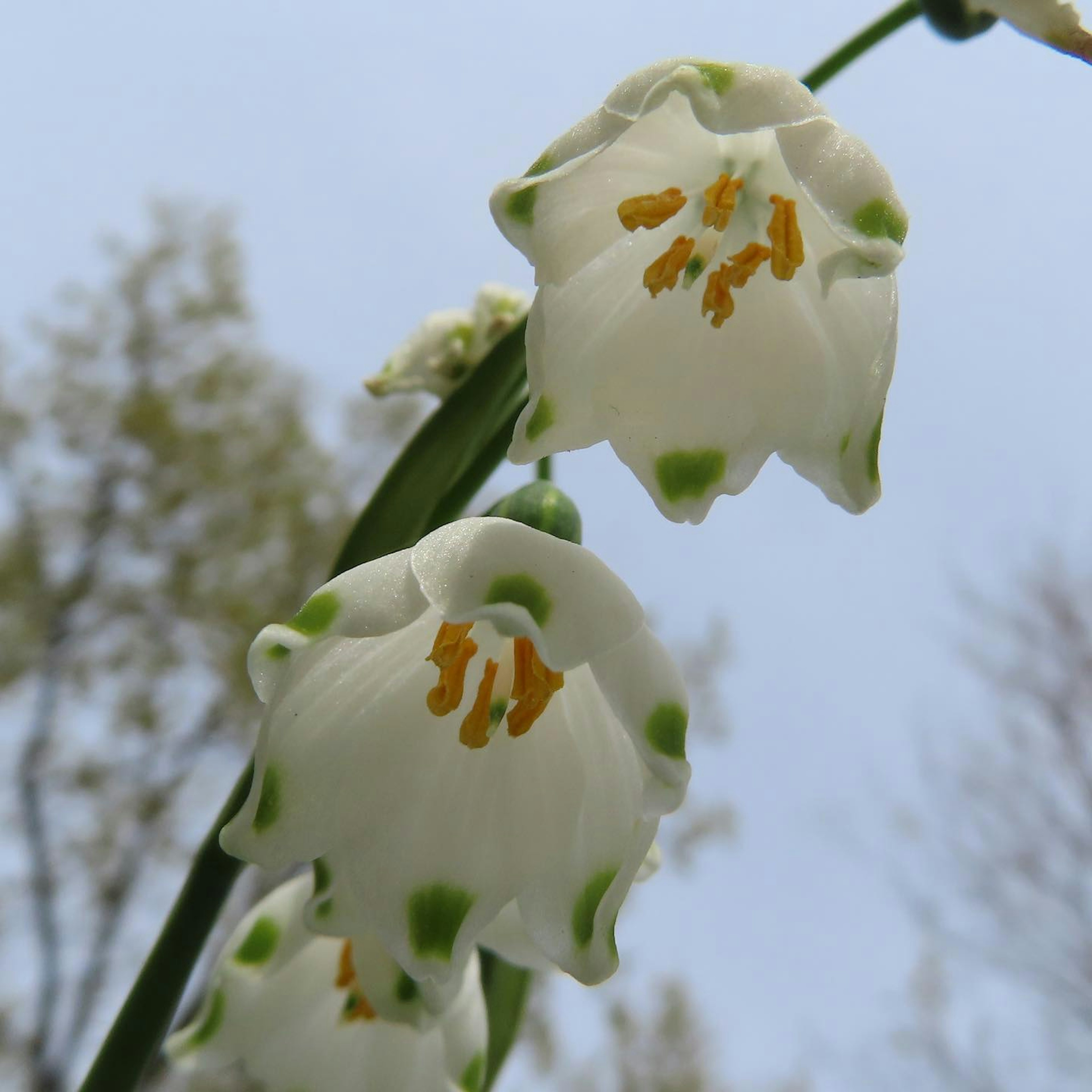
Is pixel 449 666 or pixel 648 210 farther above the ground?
pixel 648 210

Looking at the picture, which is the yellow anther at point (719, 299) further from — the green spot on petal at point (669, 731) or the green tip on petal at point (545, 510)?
the green spot on petal at point (669, 731)

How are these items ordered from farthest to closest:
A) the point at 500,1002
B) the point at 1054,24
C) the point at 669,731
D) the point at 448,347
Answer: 1. the point at 448,347
2. the point at 500,1002
3. the point at 1054,24
4. the point at 669,731

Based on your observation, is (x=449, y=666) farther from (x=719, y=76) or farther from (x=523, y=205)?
(x=719, y=76)

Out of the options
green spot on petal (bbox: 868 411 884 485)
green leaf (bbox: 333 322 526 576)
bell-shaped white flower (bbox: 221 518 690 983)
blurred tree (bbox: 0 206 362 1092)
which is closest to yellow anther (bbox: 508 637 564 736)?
bell-shaped white flower (bbox: 221 518 690 983)

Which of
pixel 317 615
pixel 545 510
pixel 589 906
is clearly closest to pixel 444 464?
pixel 545 510

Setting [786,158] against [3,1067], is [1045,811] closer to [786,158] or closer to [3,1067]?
[3,1067]

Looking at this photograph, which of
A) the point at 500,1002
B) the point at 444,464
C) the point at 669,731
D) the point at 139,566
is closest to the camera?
the point at 669,731

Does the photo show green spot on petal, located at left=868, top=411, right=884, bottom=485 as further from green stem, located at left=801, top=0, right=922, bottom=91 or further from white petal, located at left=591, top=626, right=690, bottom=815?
green stem, located at left=801, top=0, right=922, bottom=91
